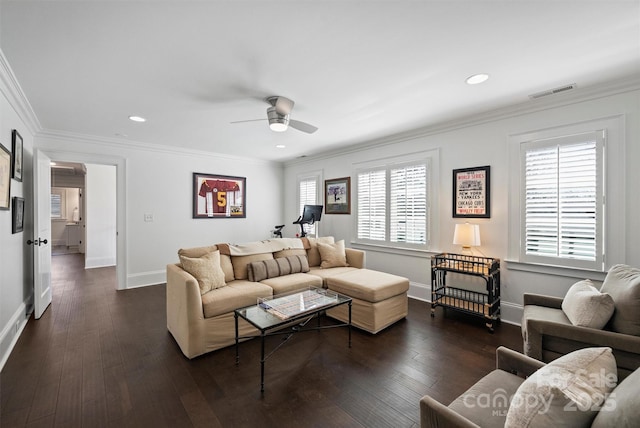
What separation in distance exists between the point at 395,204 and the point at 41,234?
16.1 feet

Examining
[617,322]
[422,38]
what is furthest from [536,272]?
[422,38]

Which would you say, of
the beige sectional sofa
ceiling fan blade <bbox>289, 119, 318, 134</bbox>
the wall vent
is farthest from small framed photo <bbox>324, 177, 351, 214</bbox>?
the wall vent

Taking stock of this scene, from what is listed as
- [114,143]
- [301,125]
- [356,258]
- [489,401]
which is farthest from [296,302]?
[114,143]

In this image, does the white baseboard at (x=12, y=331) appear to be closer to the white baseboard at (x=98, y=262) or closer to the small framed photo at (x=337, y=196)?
the white baseboard at (x=98, y=262)

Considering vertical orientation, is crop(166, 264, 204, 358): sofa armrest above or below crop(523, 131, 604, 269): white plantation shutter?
below

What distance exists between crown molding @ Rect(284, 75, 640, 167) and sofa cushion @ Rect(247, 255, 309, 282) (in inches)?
94.3

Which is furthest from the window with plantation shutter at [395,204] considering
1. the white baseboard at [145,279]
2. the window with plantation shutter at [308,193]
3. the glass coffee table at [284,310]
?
the white baseboard at [145,279]

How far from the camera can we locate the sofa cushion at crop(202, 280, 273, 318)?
2.53 meters

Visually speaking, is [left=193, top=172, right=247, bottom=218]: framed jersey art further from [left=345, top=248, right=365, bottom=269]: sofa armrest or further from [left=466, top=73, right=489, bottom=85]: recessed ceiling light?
[left=466, top=73, right=489, bottom=85]: recessed ceiling light

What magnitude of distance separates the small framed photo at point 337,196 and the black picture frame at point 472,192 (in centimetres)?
195

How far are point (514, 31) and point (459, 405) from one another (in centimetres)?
231

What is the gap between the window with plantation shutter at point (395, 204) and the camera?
4.03 meters

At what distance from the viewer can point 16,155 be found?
2883mm

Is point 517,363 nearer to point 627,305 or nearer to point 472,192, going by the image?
point 627,305
